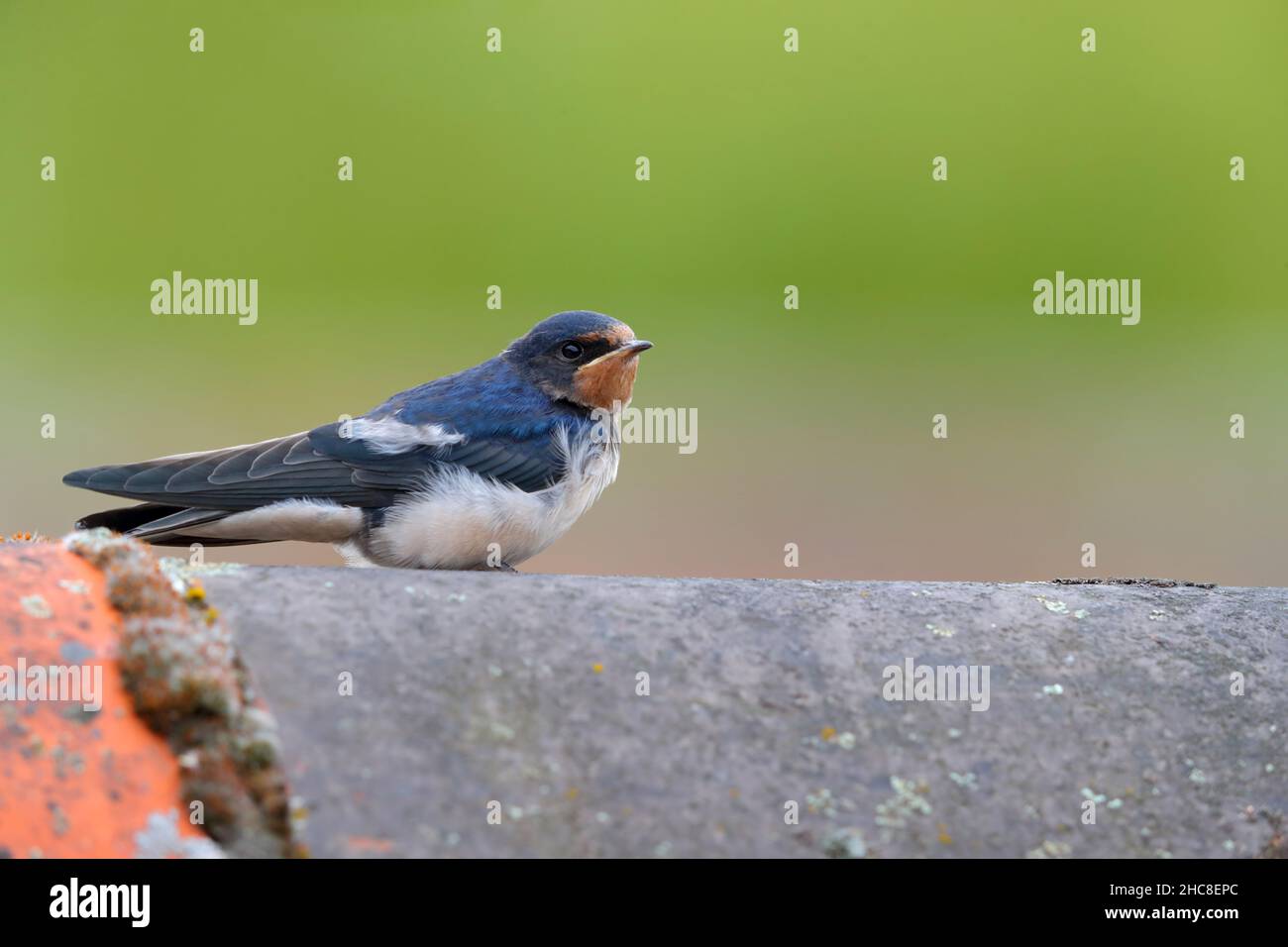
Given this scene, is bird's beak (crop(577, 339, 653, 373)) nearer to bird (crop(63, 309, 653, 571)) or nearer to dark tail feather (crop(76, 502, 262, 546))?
bird (crop(63, 309, 653, 571))

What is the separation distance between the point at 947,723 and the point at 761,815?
489mm

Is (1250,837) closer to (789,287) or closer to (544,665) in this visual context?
(544,665)

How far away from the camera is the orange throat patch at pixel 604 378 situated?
194 inches

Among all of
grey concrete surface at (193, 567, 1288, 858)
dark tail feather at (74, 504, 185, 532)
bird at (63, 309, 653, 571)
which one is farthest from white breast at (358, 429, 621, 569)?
grey concrete surface at (193, 567, 1288, 858)

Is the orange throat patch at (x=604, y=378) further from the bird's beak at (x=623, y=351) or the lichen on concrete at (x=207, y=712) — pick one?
the lichen on concrete at (x=207, y=712)

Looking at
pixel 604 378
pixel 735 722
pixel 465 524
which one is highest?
pixel 604 378

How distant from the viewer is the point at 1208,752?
8.62ft

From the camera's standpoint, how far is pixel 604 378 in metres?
4.98

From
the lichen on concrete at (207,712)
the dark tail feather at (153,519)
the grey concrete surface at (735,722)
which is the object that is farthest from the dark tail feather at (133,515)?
the lichen on concrete at (207,712)

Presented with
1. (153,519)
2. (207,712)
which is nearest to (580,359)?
(153,519)

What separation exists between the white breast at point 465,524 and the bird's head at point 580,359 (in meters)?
0.50

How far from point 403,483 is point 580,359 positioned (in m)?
0.96

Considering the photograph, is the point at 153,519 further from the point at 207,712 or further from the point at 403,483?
the point at 207,712

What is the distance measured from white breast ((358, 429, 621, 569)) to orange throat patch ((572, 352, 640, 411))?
1.62 feet
